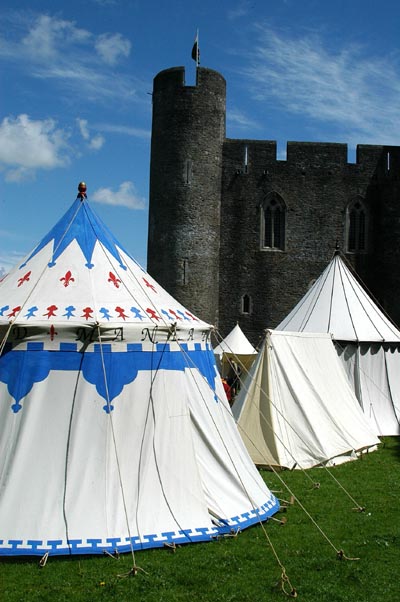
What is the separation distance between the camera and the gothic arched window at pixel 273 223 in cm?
2731

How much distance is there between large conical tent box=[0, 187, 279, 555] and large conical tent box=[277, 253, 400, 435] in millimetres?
7734

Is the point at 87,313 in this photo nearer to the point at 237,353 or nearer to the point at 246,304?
the point at 237,353

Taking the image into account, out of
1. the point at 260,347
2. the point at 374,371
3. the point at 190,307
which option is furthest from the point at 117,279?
the point at 190,307

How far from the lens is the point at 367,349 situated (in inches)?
549

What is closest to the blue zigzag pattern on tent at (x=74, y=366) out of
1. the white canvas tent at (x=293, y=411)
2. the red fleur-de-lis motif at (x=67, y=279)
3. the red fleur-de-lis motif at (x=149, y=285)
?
the red fleur-de-lis motif at (x=67, y=279)

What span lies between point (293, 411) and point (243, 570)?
4.67 metres

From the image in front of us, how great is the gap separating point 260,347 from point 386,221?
1913 centimetres

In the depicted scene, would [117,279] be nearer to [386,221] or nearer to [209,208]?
[209,208]

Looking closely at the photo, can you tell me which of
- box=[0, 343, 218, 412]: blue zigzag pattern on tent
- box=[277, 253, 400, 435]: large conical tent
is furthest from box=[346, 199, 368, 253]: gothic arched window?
box=[0, 343, 218, 412]: blue zigzag pattern on tent

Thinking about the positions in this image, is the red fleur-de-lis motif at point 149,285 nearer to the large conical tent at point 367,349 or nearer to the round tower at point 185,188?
the large conical tent at point 367,349

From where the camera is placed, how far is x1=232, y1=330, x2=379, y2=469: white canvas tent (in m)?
9.37

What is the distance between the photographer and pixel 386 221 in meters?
27.5

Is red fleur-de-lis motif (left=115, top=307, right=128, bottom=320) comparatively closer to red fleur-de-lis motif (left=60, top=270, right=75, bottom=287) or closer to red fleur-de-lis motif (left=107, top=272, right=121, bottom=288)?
red fleur-de-lis motif (left=107, top=272, right=121, bottom=288)

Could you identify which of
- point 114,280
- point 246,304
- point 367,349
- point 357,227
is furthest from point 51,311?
point 357,227
